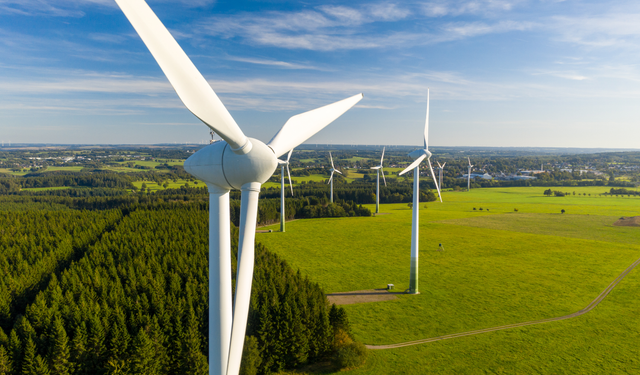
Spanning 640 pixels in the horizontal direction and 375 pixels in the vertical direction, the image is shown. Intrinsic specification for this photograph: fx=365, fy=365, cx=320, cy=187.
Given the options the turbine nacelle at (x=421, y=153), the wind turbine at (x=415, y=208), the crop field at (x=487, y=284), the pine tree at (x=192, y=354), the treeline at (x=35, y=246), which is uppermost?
the turbine nacelle at (x=421, y=153)

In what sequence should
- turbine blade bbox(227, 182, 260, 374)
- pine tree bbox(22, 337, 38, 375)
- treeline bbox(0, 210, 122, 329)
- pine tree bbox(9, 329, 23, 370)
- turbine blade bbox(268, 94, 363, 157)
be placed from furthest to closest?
treeline bbox(0, 210, 122, 329) < pine tree bbox(9, 329, 23, 370) < pine tree bbox(22, 337, 38, 375) < turbine blade bbox(268, 94, 363, 157) < turbine blade bbox(227, 182, 260, 374)

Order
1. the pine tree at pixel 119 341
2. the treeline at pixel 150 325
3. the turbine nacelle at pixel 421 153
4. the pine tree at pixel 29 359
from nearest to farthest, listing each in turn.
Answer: the pine tree at pixel 29 359
the treeline at pixel 150 325
the pine tree at pixel 119 341
the turbine nacelle at pixel 421 153

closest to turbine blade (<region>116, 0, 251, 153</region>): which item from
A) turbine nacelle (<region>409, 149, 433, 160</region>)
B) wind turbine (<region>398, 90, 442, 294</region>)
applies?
wind turbine (<region>398, 90, 442, 294</region>)

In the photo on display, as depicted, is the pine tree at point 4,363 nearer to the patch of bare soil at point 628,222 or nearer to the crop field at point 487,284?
the crop field at point 487,284

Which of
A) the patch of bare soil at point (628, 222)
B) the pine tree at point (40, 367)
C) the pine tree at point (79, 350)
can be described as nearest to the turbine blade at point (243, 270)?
the pine tree at point (79, 350)

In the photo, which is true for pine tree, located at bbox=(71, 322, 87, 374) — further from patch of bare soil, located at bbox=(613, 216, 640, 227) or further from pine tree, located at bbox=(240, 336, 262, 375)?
patch of bare soil, located at bbox=(613, 216, 640, 227)

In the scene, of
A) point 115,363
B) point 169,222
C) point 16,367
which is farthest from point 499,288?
point 169,222

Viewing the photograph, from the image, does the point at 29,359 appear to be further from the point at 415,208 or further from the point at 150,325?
the point at 415,208

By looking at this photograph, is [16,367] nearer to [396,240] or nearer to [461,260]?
[461,260]
